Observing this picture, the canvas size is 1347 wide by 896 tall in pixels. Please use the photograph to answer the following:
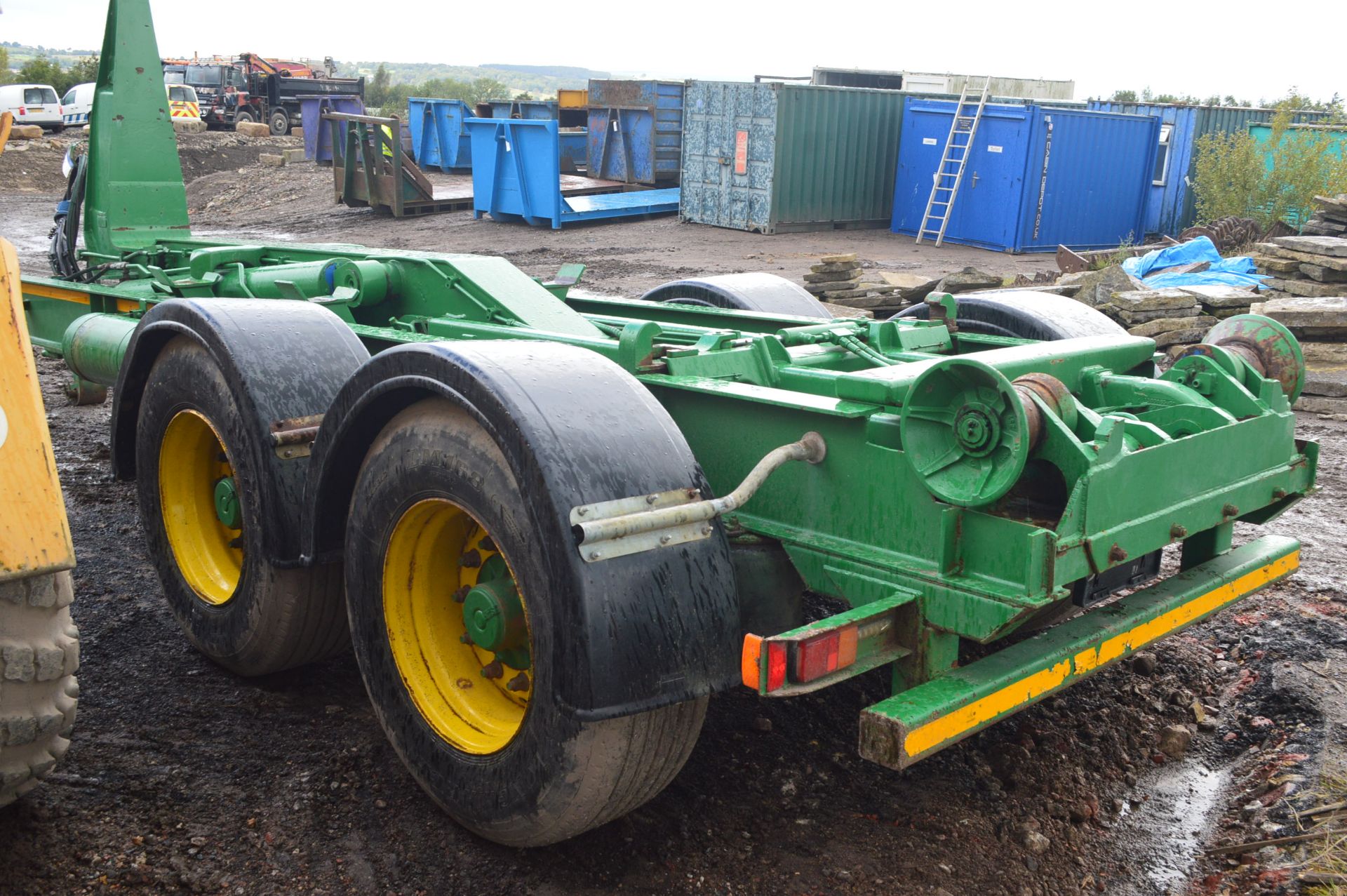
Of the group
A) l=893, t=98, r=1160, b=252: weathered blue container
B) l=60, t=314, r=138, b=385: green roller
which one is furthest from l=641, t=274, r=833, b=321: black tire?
l=893, t=98, r=1160, b=252: weathered blue container

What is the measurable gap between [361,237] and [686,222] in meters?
5.47

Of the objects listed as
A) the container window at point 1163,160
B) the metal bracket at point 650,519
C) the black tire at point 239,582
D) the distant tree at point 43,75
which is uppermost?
the distant tree at point 43,75

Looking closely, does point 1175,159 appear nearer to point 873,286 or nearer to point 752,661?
point 873,286

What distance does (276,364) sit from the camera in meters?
3.45

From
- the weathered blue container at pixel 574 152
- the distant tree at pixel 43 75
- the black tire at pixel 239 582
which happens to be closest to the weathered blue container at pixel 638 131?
the weathered blue container at pixel 574 152

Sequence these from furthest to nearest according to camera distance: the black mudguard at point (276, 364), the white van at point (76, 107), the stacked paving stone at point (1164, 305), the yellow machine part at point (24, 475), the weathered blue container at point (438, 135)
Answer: the white van at point (76, 107) → the weathered blue container at point (438, 135) → the stacked paving stone at point (1164, 305) → the black mudguard at point (276, 364) → the yellow machine part at point (24, 475)

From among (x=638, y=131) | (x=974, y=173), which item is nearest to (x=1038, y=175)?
(x=974, y=173)

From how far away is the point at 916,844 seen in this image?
2.93 meters

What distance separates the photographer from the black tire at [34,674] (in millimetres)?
2547

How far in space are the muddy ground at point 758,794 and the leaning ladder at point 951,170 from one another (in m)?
14.0

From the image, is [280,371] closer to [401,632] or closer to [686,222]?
[401,632]

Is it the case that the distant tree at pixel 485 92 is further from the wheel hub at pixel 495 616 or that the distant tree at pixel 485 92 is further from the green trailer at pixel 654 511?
the wheel hub at pixel 495 616

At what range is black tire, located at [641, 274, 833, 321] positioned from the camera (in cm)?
507

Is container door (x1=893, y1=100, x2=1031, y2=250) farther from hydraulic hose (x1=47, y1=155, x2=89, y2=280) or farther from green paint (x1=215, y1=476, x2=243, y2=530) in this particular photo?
green paint (x1=215, y1=476, x2=243, y2=530)
